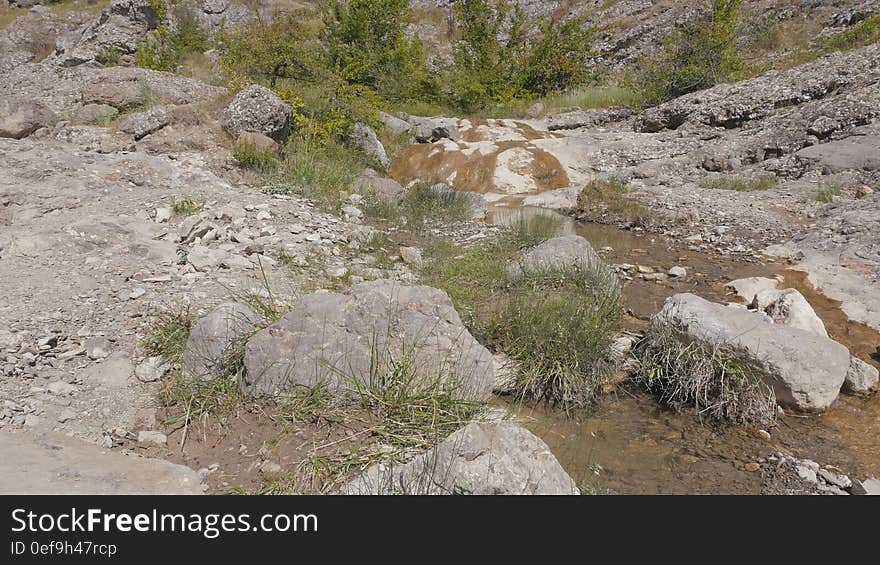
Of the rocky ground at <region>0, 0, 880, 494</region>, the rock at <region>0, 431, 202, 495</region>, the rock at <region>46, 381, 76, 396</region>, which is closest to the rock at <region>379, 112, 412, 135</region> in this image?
the rocky ground at <region>0, 0, 880, 494</region>

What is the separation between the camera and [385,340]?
11.7ft

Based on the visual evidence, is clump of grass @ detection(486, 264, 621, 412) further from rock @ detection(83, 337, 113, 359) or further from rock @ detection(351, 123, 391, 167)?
rock @ detection(351, 123, 391, 167)

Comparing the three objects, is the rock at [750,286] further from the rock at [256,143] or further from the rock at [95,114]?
the rock at [95,114]

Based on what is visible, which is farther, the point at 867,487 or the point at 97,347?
the point at 97,347

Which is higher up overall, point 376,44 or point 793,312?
point 376,44

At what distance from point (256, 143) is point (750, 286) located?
23.5 ft

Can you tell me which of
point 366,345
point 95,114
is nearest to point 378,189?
point 95,114

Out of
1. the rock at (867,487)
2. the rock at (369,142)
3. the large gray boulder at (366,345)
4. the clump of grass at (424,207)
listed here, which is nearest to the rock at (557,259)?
the large gray boulder at (366,345)

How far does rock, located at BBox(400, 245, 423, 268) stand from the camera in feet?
20.5

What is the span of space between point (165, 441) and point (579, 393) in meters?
2.70

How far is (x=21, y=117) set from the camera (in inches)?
334

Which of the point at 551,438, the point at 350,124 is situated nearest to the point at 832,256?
the point at 551,438

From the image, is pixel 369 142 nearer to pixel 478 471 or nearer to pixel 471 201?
pixel 471 201

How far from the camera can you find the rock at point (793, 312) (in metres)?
4.69
